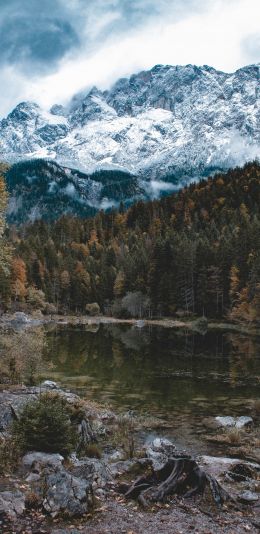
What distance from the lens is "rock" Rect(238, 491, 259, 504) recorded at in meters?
15.5

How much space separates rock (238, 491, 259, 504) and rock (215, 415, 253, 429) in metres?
10.1

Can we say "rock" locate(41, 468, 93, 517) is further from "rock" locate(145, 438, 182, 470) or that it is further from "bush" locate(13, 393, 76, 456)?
"rock" locate(145, 438, 182, 470)

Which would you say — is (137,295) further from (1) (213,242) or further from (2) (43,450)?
(2) (43,450)

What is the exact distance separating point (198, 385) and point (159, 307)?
86.4 metres

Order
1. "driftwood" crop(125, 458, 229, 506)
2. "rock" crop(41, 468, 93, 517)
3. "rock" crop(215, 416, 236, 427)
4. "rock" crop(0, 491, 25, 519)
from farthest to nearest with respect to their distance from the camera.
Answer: "rock" crop(215, 416, 236, 427) → "driftwood" crop(125, 458, 229, 506) → "rock" crop(41, 468, 93, 517) → "rock" crop(0, 491, 25, 519)

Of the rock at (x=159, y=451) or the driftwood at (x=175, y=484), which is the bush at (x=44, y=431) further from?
the driftwood at (x=175, y=484)

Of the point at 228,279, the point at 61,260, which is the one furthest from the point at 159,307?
the point at 61,260

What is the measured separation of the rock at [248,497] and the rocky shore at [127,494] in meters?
0.03

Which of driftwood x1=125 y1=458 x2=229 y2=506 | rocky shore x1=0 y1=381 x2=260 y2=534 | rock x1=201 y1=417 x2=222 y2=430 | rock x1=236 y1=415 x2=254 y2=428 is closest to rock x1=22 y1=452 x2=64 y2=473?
rocky shore x1=0 y1=381 x2=260 y2=534

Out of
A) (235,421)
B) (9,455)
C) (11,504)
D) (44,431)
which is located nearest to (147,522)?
(11,504)

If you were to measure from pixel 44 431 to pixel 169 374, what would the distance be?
27.4 meters

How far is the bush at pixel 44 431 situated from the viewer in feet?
60.3

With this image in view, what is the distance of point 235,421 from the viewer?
1060 inches

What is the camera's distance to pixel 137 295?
410 ft
